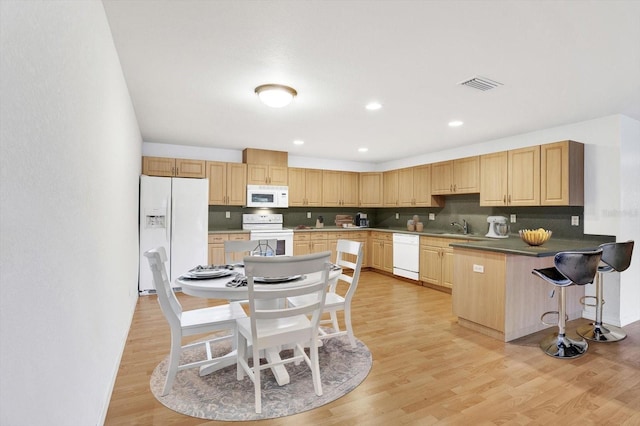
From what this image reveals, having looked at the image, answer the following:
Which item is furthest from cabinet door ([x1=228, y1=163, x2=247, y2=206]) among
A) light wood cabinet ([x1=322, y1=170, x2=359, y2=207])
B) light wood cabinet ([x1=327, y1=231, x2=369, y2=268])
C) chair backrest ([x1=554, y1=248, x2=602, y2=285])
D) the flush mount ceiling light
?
chair backrest ([x1=554, y1=248, x2=602, y2=285])

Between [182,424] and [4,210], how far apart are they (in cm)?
167

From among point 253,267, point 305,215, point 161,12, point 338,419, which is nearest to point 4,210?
point 253,267

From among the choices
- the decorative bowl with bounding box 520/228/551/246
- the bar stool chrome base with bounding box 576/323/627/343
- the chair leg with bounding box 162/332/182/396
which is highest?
the decorative bowl with bounding box 520/228/551/246

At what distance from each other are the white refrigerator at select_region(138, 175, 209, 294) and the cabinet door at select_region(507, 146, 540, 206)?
4.48 metres

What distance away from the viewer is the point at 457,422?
1.93 metres

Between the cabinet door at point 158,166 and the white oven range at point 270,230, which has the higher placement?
the cabinet door at point 158,166

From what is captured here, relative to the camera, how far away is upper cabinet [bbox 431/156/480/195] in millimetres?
5035

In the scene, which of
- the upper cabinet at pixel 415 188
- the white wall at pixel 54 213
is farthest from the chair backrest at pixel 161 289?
the upper cabinet at pixel 415 188

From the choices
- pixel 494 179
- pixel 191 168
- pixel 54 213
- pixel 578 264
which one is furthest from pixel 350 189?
pixel 54 213

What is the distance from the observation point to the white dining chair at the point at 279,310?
191 cm

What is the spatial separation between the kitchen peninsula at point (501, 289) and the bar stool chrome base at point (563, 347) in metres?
0.28

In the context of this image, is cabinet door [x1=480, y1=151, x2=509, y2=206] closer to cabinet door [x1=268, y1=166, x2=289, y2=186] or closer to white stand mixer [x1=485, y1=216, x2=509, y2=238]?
white stand mixer [x1=485, y1=216, x2=509, y2=238]

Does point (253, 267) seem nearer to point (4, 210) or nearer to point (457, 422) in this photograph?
point (4, 210)

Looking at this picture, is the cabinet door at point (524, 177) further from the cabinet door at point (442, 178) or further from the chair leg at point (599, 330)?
the chair leg at point (599, 330)
